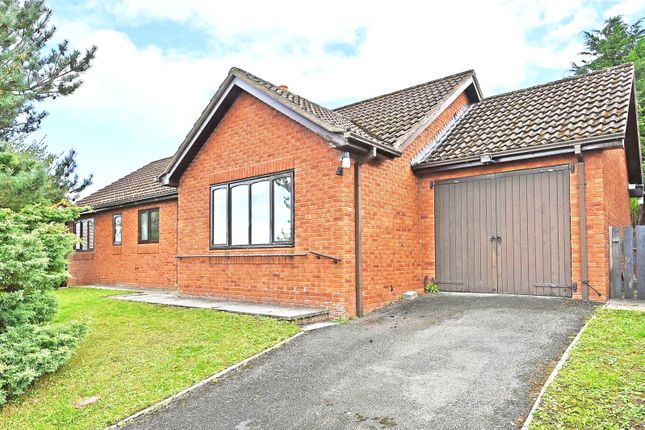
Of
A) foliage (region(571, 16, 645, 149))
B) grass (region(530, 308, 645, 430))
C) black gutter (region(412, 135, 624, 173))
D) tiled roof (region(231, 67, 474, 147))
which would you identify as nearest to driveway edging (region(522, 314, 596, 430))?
grass (region(530, 308, 645, 430))

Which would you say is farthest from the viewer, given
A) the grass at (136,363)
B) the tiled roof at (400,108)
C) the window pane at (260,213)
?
the tiled roof at (400,108)

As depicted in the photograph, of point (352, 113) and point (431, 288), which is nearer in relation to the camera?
point (431, 288)

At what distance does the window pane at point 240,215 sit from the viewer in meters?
9.88

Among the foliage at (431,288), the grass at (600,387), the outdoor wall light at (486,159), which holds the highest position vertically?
the outdoor wall light at (486,159)

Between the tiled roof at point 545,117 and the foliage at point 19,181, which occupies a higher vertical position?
the tiled roof at point 545,117

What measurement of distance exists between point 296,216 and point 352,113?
4.86m

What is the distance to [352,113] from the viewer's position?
40.9ft

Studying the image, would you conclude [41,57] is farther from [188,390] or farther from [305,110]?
[188,390]

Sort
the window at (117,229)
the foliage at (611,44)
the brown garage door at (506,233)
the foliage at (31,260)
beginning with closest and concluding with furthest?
the foliage at (31,260)
the brown garage door at (506,233)
the window at (117,229)
the foliage at (611,44)

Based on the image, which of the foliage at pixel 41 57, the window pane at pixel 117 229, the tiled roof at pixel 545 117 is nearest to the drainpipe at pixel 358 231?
the tiled roof at pixel 545 117

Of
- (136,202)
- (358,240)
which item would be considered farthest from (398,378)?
(136,202)

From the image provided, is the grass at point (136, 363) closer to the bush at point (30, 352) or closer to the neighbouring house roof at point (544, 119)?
the bush at point (30, 352)

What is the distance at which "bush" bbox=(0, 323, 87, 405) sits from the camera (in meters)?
5.37

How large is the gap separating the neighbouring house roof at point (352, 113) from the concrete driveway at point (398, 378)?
3.34 metres
